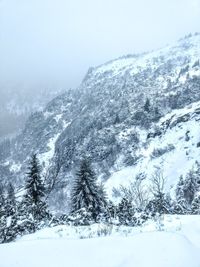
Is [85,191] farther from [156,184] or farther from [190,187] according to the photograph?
[190,187]

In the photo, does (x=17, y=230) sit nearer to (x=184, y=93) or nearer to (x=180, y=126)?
(x=180, y=126)

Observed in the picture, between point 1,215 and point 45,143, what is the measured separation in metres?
171

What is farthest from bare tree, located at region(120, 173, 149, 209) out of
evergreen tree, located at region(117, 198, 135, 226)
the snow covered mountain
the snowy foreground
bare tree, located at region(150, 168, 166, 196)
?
the snowy foreground

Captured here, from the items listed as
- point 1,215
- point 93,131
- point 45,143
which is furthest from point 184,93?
point 1,215

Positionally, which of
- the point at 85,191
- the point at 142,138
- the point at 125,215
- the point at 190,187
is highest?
the point at 125,215

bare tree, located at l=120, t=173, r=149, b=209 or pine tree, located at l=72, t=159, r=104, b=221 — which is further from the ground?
pine tree, located at l=72, t=159, r=104, b=221

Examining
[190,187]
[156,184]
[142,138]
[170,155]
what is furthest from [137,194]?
[142,138]

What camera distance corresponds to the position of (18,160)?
19638 cm

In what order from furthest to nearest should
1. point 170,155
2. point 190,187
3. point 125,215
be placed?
point 170,155, point 190,187, point 125,215

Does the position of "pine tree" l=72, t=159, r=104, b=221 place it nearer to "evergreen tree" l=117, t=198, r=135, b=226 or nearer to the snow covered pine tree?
the snow covered pine tree

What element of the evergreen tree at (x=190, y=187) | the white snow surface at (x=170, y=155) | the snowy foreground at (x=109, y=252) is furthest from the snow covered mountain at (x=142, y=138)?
the snowy foreground at (x=109, y=252)

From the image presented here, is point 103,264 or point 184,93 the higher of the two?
point 103,264

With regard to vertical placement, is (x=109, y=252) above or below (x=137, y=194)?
above

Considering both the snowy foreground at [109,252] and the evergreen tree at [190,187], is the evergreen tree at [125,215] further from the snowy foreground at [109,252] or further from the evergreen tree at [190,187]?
the evergreen tree at [190,187]
